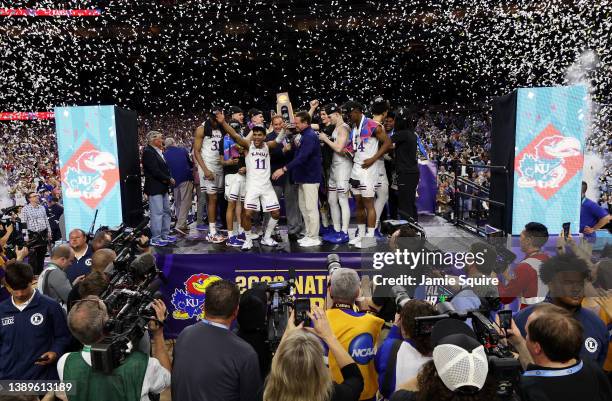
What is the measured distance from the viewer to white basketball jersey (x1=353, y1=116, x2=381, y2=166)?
5312 millimetres

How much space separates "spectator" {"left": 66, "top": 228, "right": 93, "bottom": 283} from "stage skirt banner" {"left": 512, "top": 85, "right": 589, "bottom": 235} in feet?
15.9

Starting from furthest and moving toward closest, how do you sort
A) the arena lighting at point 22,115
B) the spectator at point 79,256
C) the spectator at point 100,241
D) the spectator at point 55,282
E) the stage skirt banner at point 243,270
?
1. the arena lighting at point 22,115
2. the stage skirt banner at point 243,270
3. the spectator at point 100,241
4. the spectator at point 79,256
5. the spectator at point 55,282

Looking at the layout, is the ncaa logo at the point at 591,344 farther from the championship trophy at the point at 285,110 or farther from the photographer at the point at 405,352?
the championship trophy at the point at 285,110

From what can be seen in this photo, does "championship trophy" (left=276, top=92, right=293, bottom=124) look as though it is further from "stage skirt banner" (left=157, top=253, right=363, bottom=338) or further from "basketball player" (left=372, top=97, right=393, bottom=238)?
"stage skirt banner" (left=157, top=253, right=363, bottom=338)

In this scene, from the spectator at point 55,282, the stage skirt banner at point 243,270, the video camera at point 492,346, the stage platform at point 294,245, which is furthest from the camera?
the stage platform at point 294,245

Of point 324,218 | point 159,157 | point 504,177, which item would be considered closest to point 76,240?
point 159,157

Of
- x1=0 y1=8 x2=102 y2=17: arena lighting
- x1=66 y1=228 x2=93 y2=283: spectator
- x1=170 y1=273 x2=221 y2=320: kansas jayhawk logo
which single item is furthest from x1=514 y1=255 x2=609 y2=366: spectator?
x1=0 y1=8 x2=102 y2=17: arena lighting

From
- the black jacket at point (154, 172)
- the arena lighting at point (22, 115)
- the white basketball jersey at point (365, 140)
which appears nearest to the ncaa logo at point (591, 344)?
the white basketball jersey at point (365, 140)

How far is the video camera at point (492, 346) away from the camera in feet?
5.03

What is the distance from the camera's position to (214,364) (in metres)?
2.04

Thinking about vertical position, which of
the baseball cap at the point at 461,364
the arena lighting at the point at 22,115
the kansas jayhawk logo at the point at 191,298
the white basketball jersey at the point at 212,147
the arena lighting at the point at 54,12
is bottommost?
Result: the kansas jayhawk logo at the point at 191,298

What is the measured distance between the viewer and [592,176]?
12328mm

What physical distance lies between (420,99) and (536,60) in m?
4.74

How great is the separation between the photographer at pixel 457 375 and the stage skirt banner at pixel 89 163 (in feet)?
17.9
